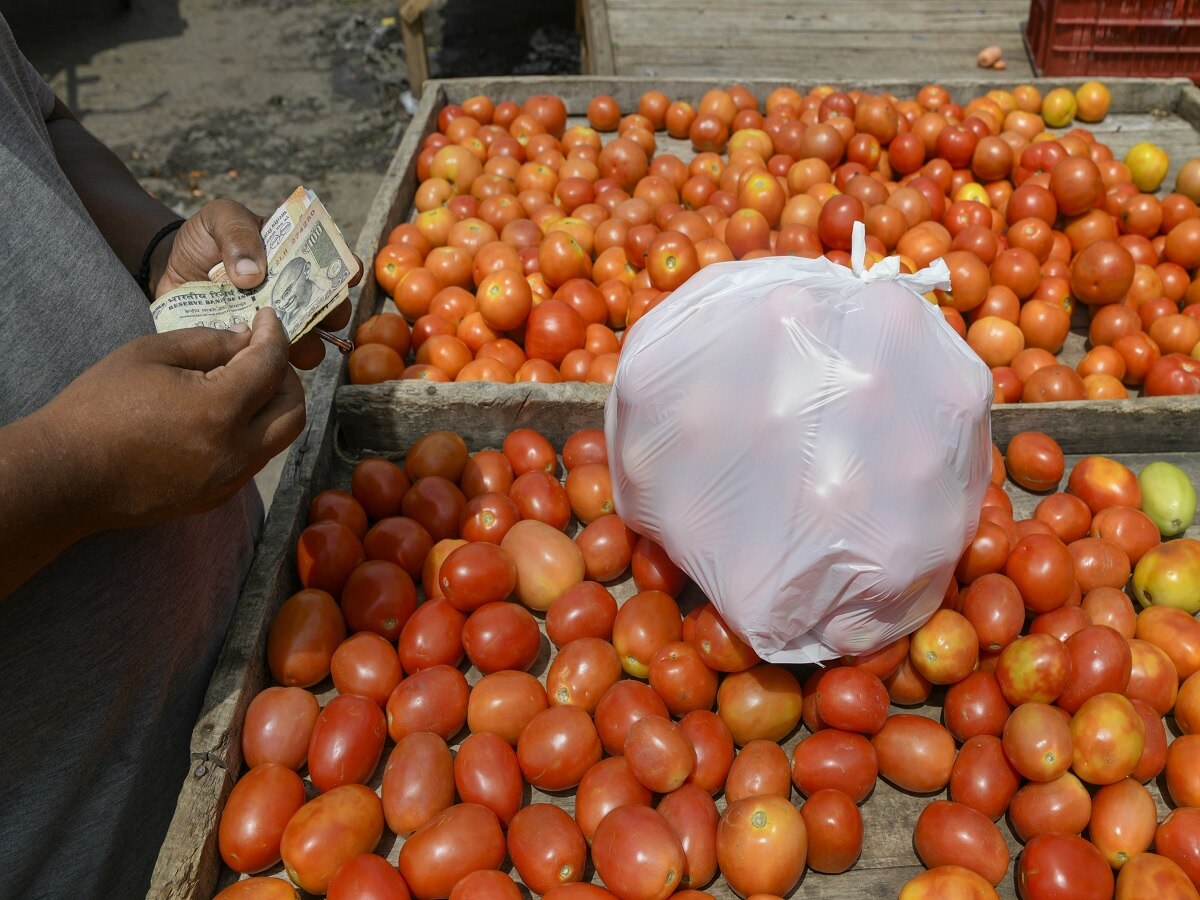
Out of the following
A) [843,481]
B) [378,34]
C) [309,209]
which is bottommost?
[378,34]

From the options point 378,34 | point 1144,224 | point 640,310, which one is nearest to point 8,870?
point 640,310

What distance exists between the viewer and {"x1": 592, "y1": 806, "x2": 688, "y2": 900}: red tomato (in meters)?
1.44

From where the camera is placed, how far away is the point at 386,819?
165cm

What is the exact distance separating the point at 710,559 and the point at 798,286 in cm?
55

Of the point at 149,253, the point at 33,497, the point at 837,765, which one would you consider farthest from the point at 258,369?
the point at 837,765

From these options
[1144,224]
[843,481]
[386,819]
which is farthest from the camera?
[1144,224]

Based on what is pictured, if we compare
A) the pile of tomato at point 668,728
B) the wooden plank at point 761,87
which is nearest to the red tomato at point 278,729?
the pile of tomato at point 668,728

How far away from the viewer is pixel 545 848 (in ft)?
4.93

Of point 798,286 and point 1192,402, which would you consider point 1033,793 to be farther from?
point 1192,402

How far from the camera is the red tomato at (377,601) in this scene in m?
1.92

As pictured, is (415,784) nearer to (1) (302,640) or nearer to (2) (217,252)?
(1) (302,640)

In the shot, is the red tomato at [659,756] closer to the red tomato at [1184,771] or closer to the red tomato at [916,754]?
the red tomato at [916,754]

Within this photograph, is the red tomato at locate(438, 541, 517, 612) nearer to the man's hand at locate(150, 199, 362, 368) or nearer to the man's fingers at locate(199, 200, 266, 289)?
the man's hand at locate(150, 199, 362, 368)

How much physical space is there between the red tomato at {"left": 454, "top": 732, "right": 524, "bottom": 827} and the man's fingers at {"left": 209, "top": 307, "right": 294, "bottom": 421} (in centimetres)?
75
